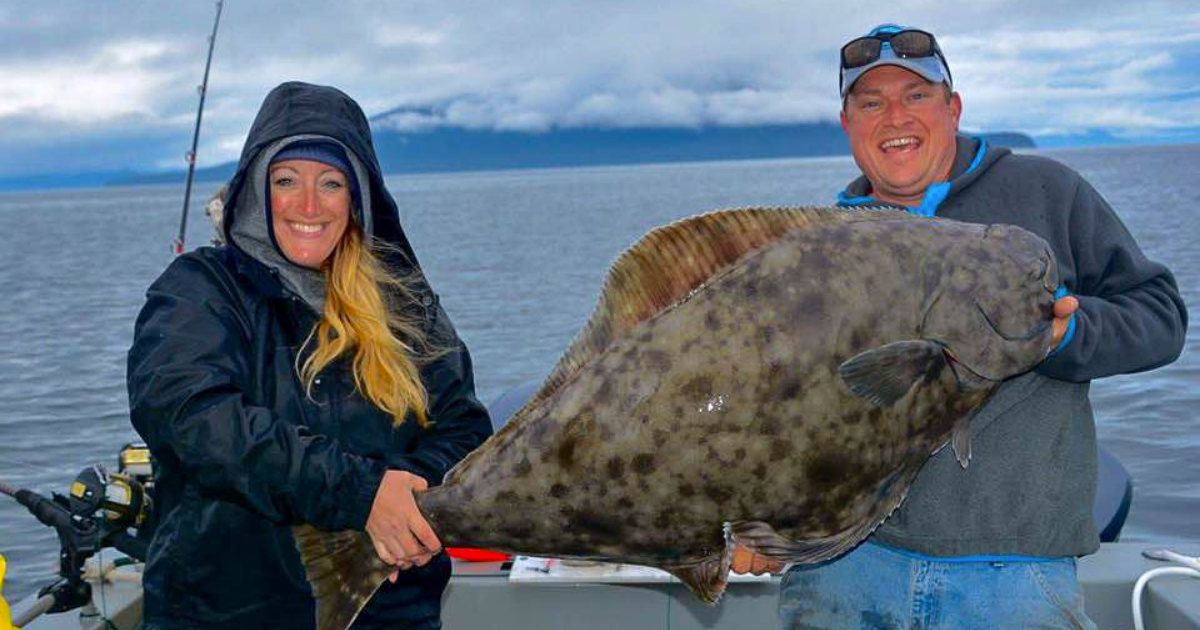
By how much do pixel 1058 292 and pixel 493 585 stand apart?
3141 millimetres

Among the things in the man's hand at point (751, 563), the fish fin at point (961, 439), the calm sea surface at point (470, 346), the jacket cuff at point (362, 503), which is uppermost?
the fish fin at point (961, 439)

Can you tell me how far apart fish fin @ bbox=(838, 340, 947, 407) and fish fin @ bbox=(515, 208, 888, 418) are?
372 mm

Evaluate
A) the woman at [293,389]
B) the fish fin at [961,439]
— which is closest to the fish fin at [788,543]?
the fish fin at [961,439]

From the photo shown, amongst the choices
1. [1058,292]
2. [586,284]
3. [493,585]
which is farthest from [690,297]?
[586,284]

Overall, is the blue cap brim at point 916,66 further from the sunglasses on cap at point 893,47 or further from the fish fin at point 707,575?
the fish fin at point 707,575

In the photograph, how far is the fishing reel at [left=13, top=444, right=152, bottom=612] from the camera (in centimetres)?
441

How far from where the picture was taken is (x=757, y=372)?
251 centimetres

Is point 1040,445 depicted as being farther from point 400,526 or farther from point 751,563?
point 400,526

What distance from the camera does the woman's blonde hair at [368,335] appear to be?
126 inches

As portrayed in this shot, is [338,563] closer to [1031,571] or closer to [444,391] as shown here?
[444,391]

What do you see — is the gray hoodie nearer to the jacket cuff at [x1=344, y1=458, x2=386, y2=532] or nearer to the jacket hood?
the jacket cuff at [x1=344, y1=458, x2=386, y2=532]

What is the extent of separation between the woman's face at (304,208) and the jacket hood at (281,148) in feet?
0.12

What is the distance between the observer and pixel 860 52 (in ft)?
11.4

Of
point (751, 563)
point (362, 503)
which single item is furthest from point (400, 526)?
point (751, 563)
